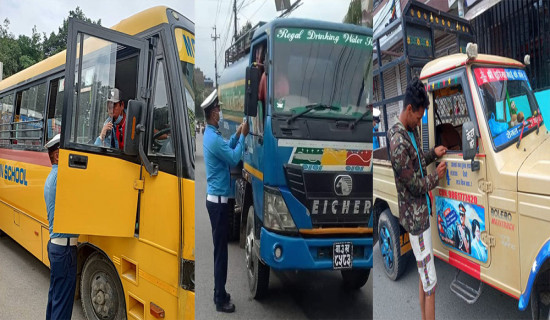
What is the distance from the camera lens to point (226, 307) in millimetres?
869

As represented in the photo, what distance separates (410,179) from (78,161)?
1.83 m

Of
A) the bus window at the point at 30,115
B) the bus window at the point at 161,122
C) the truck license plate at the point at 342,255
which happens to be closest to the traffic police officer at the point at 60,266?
the bus window at the point at 30,115

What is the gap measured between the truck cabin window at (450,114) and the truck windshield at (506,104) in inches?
2.3

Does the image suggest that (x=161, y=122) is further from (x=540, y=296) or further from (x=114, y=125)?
(x=540, y=296)

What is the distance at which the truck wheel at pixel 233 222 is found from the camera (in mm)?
888

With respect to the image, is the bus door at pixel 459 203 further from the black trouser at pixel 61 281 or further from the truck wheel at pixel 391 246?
the black trouser at pixel 61 281

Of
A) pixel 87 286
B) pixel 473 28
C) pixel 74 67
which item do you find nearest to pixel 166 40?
pixel 74 67

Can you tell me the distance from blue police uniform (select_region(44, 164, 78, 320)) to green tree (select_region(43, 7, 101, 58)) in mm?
876

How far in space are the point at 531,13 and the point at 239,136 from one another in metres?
0.90

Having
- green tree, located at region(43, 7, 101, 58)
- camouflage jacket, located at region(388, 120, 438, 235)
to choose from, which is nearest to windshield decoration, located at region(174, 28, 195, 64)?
camouflage jacket, located at region(388, 120, 438, 235)

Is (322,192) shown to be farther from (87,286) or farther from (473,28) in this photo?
(87,286)

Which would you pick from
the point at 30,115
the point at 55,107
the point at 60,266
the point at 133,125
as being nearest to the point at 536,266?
the point at 133,125

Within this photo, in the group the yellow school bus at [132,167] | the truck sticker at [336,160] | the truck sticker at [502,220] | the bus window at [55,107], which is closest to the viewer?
the truck sticker at [336,160]

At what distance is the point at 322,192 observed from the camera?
810 mm
